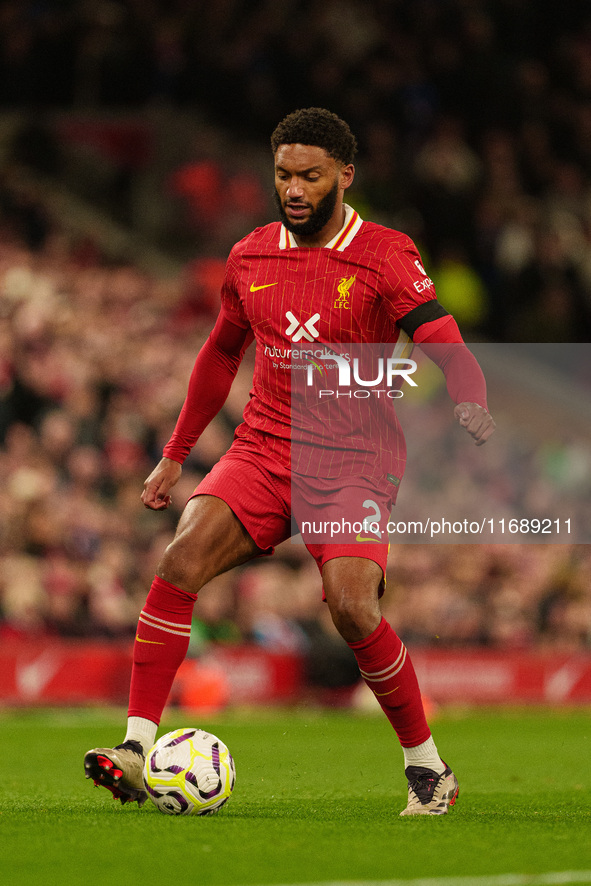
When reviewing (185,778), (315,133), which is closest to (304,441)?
(315,133)

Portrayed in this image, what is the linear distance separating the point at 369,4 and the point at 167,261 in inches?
184

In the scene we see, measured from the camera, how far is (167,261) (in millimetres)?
15883

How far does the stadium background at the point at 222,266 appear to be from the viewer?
11492mm

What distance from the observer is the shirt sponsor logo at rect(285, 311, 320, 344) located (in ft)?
16.7

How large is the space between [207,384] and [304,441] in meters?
0.63

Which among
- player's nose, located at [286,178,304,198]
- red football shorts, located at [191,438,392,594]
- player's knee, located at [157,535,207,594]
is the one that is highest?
player's nose, located at [286,178,304,198]

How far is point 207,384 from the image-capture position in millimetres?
5574

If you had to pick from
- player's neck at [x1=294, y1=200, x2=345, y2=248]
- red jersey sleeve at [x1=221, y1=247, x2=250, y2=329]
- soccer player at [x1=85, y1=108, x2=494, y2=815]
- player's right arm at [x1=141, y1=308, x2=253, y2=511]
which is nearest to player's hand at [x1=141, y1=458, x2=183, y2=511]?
player's right arm at [x1=141, y1=308, x2=253, y2=511]

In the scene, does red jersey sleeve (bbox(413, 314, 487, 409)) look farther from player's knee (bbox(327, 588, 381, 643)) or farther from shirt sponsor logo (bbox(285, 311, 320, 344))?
player's knee (bbox(327, 588, 381, 643))

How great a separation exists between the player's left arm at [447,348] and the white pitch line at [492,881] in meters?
1.78

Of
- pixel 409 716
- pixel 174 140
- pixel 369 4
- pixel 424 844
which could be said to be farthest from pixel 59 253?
pixel 424 844

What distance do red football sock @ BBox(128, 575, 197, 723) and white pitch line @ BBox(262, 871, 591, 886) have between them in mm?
1709

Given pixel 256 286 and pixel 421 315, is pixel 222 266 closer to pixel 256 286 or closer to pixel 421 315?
pixel 256 286

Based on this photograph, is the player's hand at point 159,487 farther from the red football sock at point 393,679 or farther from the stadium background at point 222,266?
the stadium background at point 222,266
